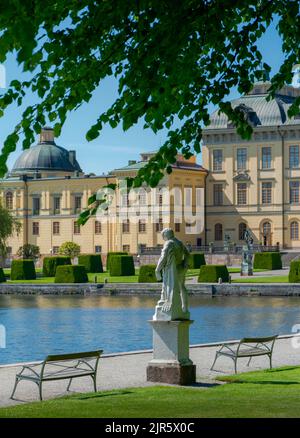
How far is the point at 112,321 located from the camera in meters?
30.3

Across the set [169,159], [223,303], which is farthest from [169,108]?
[223,303]

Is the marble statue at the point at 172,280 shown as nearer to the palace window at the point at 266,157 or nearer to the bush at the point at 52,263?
the bush at the point at 52,263

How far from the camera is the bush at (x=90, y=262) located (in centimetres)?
5631

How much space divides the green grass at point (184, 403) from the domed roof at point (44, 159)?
233ft

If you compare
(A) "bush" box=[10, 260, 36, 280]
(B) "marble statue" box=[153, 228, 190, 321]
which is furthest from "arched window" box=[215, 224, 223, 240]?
(B) "marble statue" box=[153, 228, 190, 321]

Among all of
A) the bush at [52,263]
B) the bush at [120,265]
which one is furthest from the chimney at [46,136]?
the bush at [120,265]

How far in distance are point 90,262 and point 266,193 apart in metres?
19.2

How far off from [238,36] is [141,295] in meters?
34.6

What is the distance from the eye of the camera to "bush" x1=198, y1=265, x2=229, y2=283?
44.3 m

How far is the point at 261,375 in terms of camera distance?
13.9 metres

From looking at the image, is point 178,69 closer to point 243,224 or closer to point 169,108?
point 169,108

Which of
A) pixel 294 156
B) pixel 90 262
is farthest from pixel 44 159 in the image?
pixel 90 262

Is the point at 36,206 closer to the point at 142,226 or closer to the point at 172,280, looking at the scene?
the point at 142,226

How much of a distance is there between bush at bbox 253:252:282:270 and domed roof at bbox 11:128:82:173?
108 feet
